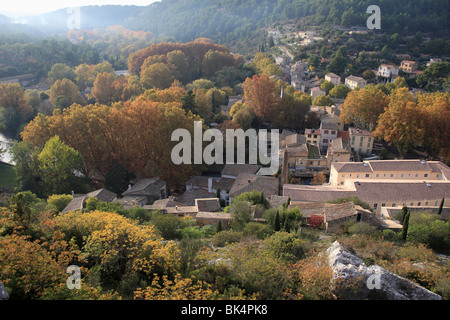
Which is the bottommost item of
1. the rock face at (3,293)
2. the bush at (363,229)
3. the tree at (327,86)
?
→ the tree at (327,86)

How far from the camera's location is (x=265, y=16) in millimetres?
131875

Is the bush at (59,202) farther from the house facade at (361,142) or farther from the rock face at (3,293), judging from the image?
the house facade at (361,142)

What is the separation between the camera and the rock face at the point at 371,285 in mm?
10180

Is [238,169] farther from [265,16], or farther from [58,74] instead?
[265,16]

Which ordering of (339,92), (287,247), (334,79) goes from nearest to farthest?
(287,247), (339,92), (334,79)

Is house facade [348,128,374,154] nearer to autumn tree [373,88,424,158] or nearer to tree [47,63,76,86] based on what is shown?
autumn tree [373,88,424,158]

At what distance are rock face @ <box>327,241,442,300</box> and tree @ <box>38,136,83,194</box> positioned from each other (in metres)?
23.6

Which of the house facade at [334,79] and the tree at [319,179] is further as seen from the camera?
the house facade at [334,79]

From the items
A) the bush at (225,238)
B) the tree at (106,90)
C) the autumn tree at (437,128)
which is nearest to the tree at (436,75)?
the autumn tree at (437,128)

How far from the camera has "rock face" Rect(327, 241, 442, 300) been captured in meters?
10.2

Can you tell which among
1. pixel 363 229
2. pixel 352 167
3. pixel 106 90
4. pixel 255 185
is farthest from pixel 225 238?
pixel 106 90

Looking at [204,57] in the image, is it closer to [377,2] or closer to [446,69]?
[446,69]
